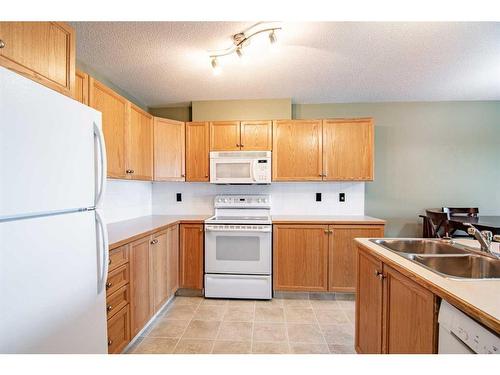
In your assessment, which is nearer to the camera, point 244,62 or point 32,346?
point 32,346

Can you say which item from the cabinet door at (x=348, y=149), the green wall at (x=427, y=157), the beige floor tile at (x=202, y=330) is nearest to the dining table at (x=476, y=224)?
the green wall at (x=427, y=157)

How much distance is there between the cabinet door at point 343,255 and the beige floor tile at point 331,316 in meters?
0.27

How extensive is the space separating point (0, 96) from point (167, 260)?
1.99 meters

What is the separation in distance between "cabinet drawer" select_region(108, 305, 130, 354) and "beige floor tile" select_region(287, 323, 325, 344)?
1.28 m

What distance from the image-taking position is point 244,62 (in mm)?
2186

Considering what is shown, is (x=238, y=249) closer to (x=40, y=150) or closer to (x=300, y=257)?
(x=300, y=257)

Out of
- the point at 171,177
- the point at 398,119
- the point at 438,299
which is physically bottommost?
the point at 438,299

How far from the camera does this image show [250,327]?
213cm

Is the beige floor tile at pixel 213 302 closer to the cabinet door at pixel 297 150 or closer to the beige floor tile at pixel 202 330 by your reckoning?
the beige floor tile at pixel 202 330

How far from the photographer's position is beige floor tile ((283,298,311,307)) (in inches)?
100

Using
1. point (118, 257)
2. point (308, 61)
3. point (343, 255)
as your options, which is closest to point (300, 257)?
point (343, 255)
